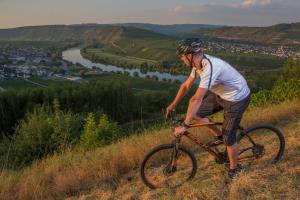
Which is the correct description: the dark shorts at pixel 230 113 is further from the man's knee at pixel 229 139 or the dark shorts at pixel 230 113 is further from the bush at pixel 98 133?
the bush at pixel 98 133

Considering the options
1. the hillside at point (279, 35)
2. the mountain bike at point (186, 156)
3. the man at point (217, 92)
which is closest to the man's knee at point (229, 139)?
the man at point (217, 92)

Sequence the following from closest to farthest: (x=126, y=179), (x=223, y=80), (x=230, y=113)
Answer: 1. (x=223, y=80)
2. (x=230, y=113)
3. (x=126, y=179)

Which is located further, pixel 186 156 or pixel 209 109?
pixel 186 156

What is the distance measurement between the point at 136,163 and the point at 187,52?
237 cm

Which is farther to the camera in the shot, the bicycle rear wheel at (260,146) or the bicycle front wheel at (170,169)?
the bicycle rear wheel at (260,146)

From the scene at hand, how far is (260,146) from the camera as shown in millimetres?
5785

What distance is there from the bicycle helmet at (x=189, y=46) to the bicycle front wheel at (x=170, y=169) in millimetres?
1295

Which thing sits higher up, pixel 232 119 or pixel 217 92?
pixel 217 92

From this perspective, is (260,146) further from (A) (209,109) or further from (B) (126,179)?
(B) (126,179)

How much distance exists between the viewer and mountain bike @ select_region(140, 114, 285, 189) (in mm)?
5367

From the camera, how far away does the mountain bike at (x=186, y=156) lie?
17.6ft

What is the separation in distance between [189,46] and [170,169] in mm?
1766

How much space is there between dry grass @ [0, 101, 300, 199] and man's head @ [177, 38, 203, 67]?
1651 millimetres

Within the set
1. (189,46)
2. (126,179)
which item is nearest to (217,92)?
(189,46)
